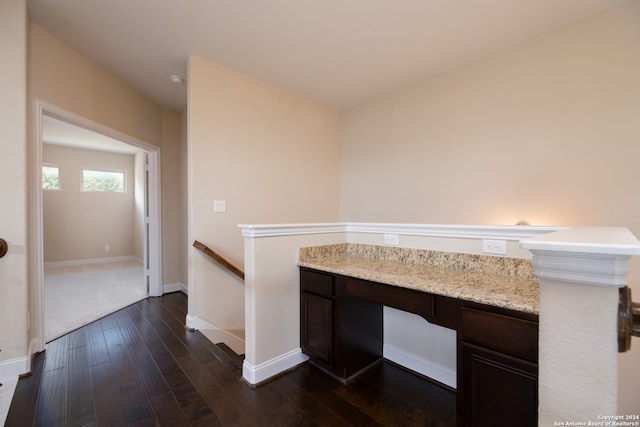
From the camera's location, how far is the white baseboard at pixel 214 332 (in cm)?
272

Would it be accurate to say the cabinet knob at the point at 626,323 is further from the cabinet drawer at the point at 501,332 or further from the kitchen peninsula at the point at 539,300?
the cabinet drawer at the point at 501,332

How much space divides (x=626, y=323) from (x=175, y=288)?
15.5 ft

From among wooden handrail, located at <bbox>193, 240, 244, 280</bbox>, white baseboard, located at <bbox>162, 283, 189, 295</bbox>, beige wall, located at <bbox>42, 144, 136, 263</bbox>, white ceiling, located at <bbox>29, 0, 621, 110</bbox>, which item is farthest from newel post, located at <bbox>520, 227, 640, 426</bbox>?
beige wall, located at <bbox>42, 144, 136, 263</bbox>

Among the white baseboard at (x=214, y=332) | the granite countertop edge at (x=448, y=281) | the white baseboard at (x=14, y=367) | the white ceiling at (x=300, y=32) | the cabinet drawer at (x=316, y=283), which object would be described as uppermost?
the white ceiling at (x=300, y=32)

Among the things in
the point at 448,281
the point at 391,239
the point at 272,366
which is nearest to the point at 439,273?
the point at 448,281

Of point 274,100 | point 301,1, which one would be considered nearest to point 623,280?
point 301,1

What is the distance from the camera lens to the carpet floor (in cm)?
302

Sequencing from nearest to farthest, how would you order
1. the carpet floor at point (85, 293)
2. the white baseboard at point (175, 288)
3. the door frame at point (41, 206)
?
the door frame at point (41, 206), the carpet floor at point (85, 293), the white baseboard at point (175, 288)

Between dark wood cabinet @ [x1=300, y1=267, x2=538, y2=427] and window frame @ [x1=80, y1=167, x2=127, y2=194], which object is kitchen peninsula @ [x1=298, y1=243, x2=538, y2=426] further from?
window frame @ [x1=80, y1=167, x2=127, y2=194]

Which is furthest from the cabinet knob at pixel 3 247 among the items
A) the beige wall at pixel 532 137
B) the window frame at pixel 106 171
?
the window frame at pixel 106 171

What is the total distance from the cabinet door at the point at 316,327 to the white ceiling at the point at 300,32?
2.27 metres

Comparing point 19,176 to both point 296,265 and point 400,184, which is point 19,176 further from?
point 400,184

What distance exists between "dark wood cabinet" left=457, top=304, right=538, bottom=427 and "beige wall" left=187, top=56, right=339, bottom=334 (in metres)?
2.40

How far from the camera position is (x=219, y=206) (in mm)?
2896
